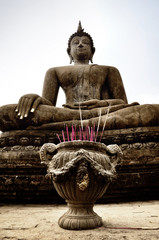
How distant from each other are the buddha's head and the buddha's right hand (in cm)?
275

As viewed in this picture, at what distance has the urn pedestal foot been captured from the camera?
166cm

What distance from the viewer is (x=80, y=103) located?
495 centimetres

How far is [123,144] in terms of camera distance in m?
3.80

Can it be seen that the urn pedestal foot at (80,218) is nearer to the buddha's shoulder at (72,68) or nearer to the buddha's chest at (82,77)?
the buddha's chest at (82,77)

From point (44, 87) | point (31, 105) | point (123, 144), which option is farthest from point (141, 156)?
point (44, 87)

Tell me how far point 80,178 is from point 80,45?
5.68 m

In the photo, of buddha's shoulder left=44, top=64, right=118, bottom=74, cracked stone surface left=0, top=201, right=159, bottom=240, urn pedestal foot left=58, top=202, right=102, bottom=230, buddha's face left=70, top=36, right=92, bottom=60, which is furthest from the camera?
buddha's face left=70, top=36, right=92, bottom=60

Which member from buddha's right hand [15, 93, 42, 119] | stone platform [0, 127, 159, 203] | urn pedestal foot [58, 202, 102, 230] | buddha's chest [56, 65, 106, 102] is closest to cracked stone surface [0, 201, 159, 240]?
urn pedestal foot [58, 202, 102, 230]

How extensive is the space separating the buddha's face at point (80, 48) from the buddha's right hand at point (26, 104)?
2742 millimetres

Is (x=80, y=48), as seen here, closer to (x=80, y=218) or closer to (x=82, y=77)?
(x=82, y=77)

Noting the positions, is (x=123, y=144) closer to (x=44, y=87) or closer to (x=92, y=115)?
(x=92, y=115)

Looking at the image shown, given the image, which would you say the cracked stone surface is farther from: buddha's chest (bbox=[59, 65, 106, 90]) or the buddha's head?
the buddha's head

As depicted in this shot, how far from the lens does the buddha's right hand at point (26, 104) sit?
4254mm

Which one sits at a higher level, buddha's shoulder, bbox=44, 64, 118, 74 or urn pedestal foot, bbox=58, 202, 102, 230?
buddha's shoulder, bbox=44, 64, 118, 74
